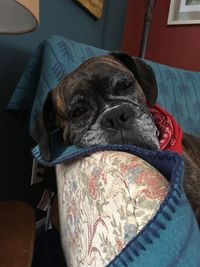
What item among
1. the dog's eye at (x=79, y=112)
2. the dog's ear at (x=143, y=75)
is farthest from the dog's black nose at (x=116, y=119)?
the dog's ear at (x=143, y=75)

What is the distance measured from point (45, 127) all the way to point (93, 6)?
137cm

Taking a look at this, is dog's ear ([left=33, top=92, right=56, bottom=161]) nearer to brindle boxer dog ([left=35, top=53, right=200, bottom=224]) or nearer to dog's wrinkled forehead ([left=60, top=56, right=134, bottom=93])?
brindle boxer dog ([left=35, top=53, right=200, bottom=224])

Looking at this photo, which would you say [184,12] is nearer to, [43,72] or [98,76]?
[43,72]

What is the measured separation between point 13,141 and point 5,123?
0.11 metres

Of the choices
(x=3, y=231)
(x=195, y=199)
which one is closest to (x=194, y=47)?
(x=195, y=199)

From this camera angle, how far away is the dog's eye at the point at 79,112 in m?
1.11

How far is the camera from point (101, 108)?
111cm

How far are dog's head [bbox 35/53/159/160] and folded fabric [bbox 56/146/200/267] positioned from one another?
0.59ft

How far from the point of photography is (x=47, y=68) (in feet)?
4.50

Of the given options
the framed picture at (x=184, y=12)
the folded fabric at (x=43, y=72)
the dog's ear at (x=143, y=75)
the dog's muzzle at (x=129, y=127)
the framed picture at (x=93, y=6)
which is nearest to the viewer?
the dog's muzzle at (x=129, y=127)

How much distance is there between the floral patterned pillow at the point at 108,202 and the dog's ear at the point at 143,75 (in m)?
0.48

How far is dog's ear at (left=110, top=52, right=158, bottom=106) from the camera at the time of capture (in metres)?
1.24

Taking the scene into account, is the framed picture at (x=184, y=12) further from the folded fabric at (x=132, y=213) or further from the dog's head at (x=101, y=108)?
the folded fabric at (x=132, y=213)

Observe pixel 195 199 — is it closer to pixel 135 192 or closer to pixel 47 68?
pixel 135 192
